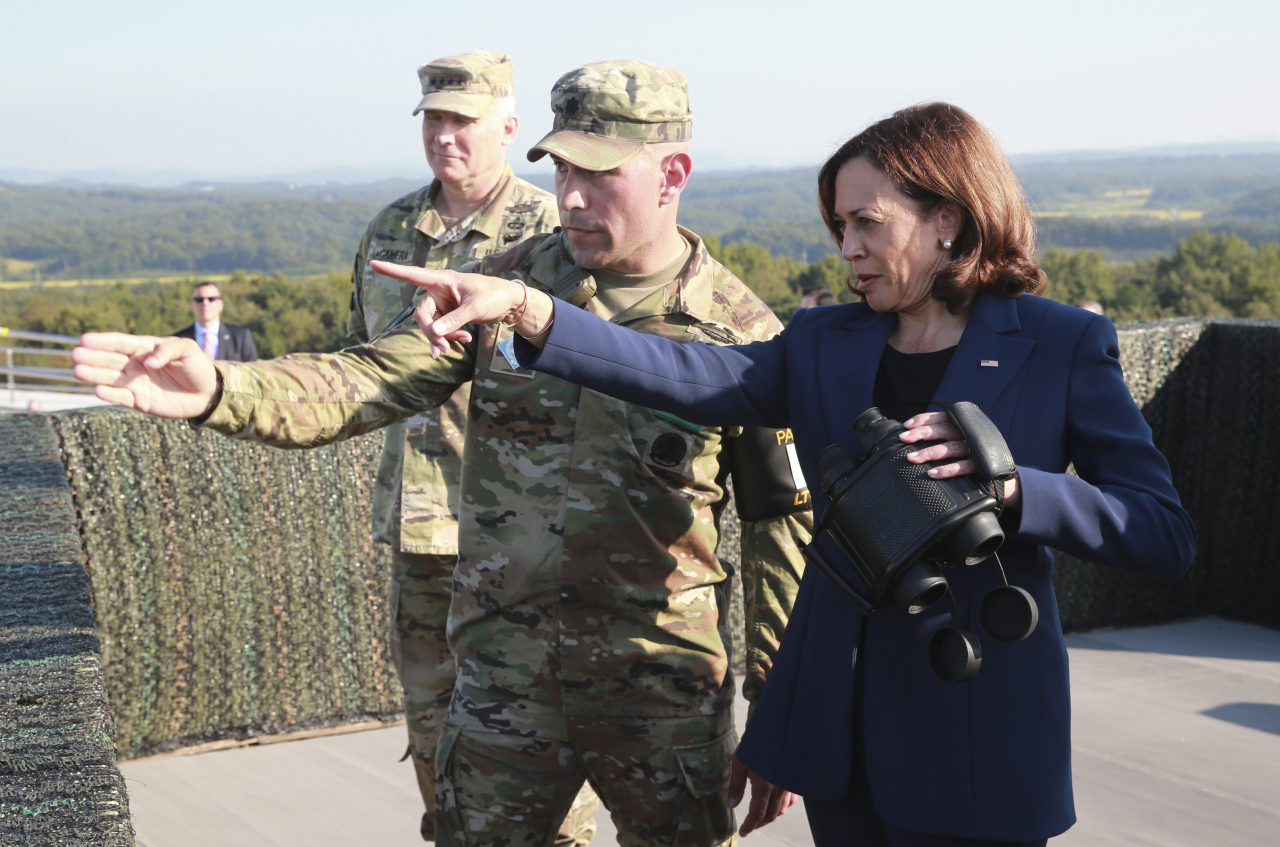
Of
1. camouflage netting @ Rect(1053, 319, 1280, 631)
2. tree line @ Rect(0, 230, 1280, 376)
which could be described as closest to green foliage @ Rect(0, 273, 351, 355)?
tree line @ Rect(0, 230, 1280, 376)

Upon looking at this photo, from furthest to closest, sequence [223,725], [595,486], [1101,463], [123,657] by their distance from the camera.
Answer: [223,725]
[123,657]
[595,486]
[1101,463]

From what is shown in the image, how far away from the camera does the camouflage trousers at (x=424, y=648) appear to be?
3.43 metres

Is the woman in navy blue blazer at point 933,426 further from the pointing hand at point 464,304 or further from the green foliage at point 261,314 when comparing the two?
the green foliage at point 261,314

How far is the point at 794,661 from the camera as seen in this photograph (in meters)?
1.96

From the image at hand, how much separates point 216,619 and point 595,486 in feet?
10.4

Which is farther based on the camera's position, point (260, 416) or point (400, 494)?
point (400, 494)

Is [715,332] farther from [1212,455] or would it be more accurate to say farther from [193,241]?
[193,241]

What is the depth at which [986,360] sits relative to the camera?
1.80 metres

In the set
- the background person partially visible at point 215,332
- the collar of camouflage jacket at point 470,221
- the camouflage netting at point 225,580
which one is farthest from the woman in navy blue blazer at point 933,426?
the background person partially visible at point 215,332

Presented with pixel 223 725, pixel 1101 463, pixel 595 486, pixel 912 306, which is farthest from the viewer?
pixel 223 725

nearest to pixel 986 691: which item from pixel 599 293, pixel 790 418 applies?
pixel 790 418

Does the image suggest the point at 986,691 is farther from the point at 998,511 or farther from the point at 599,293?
the point at 599,293

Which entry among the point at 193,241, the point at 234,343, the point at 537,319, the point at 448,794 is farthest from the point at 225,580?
the point at 193,241

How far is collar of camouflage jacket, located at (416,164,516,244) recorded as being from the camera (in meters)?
3.89
